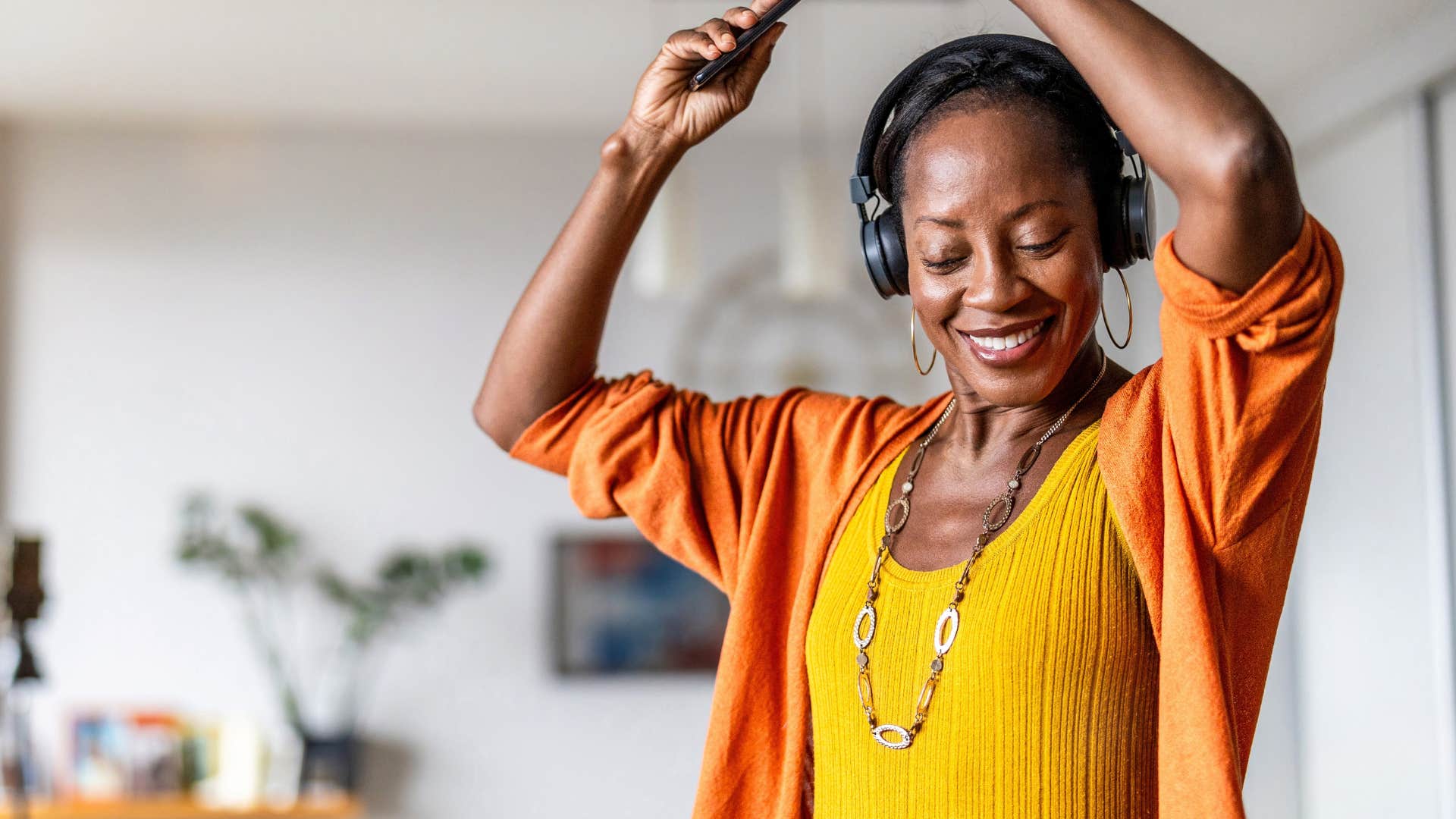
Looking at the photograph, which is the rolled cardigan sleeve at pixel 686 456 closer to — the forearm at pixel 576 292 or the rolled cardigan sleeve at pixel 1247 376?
the forearm at pixel 576 292

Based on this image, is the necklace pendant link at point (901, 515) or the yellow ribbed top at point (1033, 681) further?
the necklace pendant link at point (901, 515)

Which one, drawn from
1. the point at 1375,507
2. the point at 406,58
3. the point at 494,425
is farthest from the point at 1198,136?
the point at 406,58

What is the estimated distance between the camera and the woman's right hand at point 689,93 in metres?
1.03

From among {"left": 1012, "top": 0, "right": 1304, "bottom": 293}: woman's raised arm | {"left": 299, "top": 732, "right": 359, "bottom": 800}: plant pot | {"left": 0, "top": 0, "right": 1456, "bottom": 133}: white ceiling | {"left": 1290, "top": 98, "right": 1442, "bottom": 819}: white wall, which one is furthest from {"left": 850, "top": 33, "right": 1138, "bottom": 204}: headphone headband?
{"left": 299, "top": 732, "right": 359, "bottom": 800}: plant pot

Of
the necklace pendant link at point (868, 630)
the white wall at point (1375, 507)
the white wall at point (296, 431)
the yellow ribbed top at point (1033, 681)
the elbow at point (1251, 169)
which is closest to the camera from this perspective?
the elbow at point (1251, 169)

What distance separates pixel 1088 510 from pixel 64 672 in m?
3.96

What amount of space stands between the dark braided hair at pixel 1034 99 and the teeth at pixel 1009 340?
0.09 meters

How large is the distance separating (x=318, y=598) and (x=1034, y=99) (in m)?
3.64

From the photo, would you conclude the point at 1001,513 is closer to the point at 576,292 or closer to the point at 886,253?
the point at 886,253

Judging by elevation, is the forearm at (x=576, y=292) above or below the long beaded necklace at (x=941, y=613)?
above

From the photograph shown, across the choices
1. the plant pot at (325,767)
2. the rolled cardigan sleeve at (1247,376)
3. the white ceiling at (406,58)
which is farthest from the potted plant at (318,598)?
the rolled cardigan sleeve at (1247,376)

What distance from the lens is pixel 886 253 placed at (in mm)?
974

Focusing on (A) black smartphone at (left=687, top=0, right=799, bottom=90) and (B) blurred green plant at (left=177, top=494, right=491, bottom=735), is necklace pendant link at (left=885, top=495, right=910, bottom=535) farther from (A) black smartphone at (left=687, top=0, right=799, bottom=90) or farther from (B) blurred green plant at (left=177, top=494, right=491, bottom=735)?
(B) blurred green plant at (left=177, top=494, right=491, bottom=735)

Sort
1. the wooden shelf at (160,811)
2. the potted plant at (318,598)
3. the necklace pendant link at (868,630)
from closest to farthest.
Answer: the necklace pendant link at (868,630)
the wooden shelf at (160,811)
the potted plant at (318,598)
